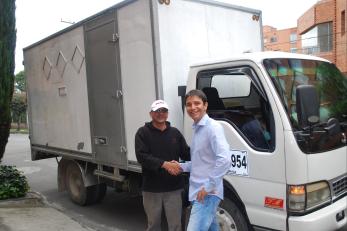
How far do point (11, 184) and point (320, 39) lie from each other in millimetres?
24489

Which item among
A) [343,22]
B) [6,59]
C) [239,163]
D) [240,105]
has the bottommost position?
[239,163]

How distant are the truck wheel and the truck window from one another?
70 cm

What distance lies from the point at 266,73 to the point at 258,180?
1034mm

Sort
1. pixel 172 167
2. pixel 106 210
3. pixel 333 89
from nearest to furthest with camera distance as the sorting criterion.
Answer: pixel 172 167, pixel 333 89, pixel 106 210

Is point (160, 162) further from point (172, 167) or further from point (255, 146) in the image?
point (255, 146)

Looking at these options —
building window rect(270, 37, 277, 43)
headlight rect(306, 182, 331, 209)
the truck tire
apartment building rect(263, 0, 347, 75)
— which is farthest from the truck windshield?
building window rect(270, 37, 277, 43)

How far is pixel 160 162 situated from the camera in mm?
4031

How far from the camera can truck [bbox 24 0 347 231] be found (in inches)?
148

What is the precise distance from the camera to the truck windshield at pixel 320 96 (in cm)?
373

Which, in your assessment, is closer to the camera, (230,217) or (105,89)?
(230,217)

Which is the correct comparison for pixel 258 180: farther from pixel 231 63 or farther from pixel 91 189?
pixel 91 189

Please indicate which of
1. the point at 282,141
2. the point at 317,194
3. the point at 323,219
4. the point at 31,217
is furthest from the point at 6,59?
the point at 323,219

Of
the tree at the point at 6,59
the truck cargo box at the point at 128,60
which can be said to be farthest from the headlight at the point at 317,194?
the tree at the point at 6,59

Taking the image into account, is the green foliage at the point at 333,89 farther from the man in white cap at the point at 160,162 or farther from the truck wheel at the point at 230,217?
the man in white cap at the point at 160,162
